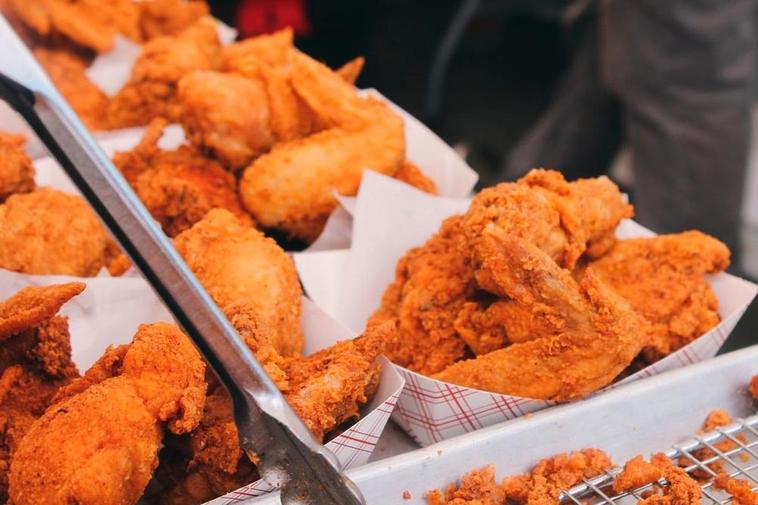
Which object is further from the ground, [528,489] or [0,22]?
[0,22]

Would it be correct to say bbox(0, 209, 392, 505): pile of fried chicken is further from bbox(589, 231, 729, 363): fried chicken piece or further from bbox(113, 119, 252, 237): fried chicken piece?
bbox(589, 231, 729, 363): fried chicken piece

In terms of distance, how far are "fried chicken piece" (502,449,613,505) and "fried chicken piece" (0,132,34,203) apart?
5.04 ft

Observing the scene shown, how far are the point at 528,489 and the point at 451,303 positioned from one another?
1.69 ft

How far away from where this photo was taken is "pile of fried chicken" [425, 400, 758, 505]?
63.6 inches

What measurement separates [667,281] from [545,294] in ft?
1.65

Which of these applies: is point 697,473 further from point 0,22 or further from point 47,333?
point 0,22

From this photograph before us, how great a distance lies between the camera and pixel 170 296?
1169 mm

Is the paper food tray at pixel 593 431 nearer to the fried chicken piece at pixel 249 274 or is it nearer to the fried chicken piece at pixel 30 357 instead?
the fried chicken piece at pixel 249 274

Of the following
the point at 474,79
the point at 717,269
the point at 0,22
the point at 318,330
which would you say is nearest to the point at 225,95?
the point at 318,330

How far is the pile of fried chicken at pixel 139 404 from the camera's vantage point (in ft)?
4.52

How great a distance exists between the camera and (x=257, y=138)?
2.61 m

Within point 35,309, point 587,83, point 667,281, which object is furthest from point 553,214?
point 587,83

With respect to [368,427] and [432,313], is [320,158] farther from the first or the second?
[368,427]

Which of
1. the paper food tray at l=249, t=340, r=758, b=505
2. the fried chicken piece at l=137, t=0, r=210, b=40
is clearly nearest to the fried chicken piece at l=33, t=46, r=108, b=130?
the fried chicken piece at l=137, t=0, r=210, b=40
